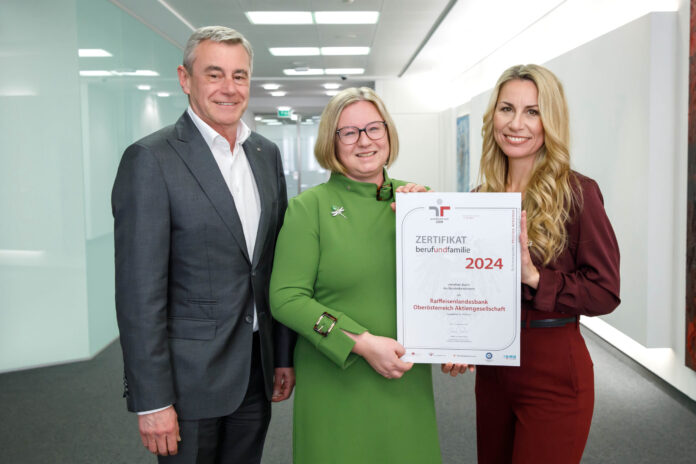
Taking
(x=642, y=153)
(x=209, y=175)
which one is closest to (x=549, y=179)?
(x=209, y=175)

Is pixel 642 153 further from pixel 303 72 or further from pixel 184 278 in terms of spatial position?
pixel 303 72

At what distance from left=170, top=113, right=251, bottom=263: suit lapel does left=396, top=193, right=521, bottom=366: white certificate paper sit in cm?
52

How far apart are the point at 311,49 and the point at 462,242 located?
28.0 feet

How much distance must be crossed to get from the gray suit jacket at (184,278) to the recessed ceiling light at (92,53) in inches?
139

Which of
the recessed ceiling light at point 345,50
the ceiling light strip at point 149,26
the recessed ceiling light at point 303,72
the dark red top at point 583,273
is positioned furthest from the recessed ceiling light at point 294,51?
the dark red top at point 583,273

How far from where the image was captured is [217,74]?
1761 mm

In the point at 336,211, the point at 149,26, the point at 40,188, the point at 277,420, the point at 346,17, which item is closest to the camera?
the point at 336,211

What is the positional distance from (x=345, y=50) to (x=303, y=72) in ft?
8.11

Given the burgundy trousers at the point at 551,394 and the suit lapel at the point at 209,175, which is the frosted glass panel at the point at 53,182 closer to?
the suit lapel at the point at 209,175

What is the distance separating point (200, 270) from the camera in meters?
1.66

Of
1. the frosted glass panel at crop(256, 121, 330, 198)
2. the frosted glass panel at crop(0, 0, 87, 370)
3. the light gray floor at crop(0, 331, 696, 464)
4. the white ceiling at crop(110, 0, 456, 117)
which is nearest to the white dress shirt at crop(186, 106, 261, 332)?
the light gray floor at crop(0, 331, 696, 464)

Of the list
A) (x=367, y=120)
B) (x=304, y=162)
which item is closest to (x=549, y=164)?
(x=367, y=120)

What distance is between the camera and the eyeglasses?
5.34 ft

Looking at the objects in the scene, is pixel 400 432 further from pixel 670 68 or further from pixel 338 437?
pixel 670 68
